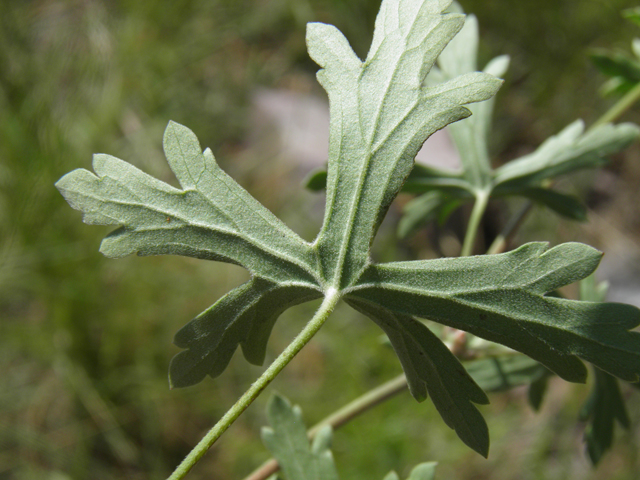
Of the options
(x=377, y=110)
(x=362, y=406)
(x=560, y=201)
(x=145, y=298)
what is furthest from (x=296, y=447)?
(x=145, y=298)

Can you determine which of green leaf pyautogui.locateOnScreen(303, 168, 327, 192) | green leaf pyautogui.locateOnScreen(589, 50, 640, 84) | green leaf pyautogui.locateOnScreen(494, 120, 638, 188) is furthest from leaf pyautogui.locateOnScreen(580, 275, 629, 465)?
green leaf pyautogui.locateOnScreen(303, 168, 327, 192)

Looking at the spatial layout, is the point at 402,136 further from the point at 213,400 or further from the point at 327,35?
the point at 213,400

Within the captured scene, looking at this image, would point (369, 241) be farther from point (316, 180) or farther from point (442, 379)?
point (316, 180)

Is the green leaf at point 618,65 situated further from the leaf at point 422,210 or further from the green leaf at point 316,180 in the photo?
the green leaf at point 316,180

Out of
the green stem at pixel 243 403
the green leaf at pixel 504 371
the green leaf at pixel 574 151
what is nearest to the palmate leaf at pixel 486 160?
the green leaf at pixel 574 151

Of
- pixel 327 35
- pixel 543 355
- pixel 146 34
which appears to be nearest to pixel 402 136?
pixel 327 35
